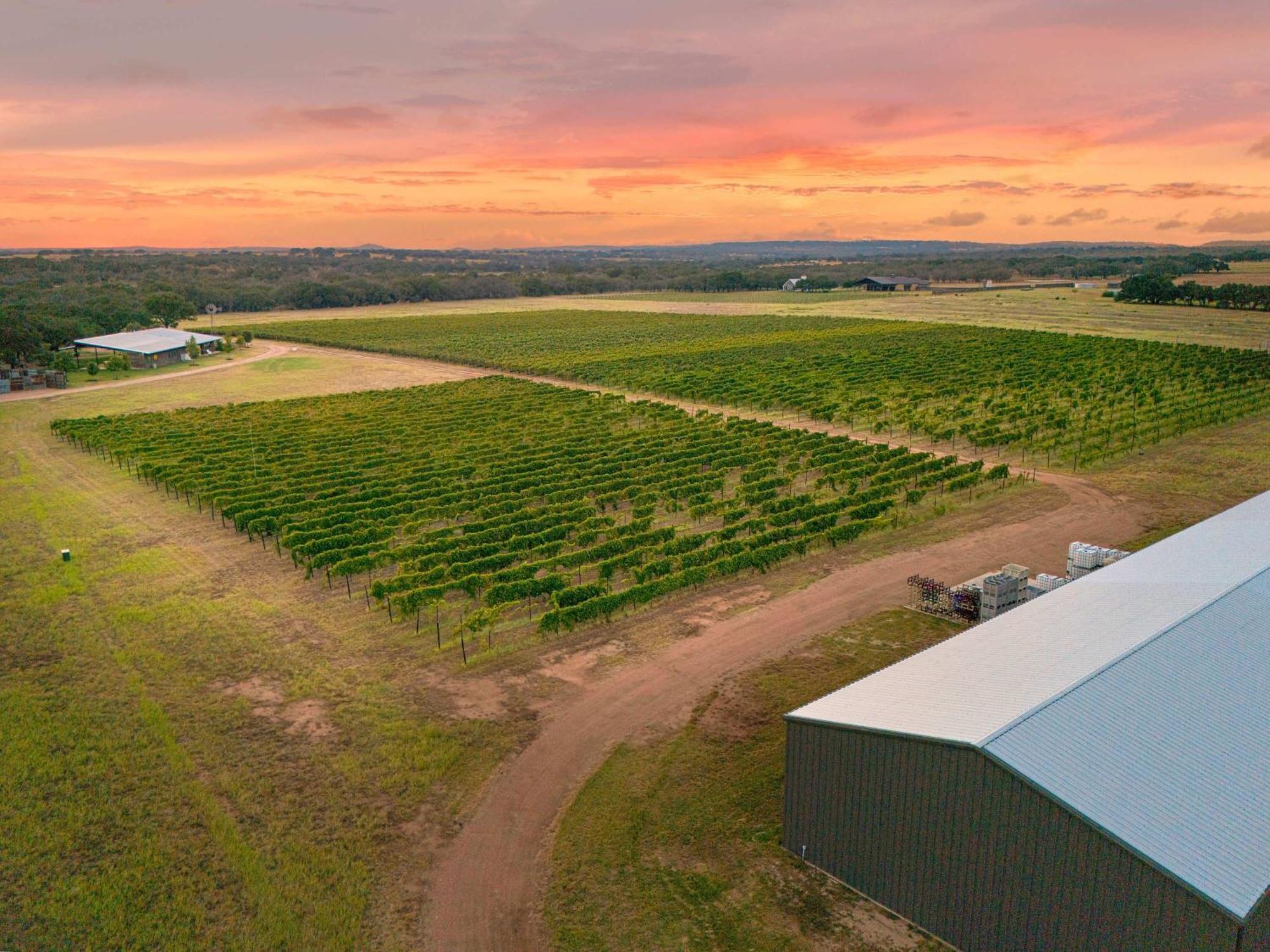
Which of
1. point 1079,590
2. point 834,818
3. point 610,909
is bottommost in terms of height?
point 610,909

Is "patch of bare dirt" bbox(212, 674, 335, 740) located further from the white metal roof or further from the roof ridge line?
the white metal roof

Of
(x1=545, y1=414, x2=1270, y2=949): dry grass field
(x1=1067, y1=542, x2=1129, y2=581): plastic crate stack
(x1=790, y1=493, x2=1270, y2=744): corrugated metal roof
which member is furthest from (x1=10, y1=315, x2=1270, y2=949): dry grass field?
(x1=1067, y1=542, x2=1129, y2=581): plastic crate stack

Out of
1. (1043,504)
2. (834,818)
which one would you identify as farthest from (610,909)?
(1043,504)

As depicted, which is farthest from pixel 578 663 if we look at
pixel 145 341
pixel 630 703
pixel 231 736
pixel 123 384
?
pixel 145 341

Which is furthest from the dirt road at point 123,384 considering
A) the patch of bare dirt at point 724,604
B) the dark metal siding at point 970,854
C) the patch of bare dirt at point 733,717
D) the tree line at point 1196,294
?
the tree line at point 1196,294

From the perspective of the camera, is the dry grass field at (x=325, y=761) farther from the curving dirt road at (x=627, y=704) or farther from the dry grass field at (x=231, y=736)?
the curving dirt road at (x=627, y=704)

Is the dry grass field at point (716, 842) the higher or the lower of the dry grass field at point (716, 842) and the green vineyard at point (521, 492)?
the lower

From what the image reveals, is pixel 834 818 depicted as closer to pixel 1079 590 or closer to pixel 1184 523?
pixel 1079 590
